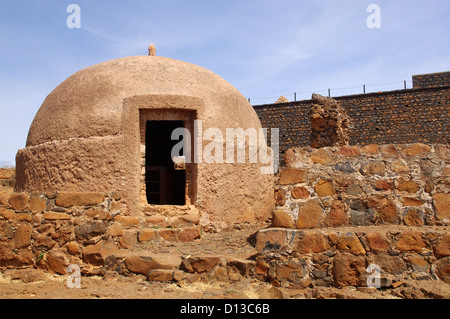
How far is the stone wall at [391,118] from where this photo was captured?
16.4 meters

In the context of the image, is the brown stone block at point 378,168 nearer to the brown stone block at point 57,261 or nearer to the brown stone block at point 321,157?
the brown stone block at point 321,157

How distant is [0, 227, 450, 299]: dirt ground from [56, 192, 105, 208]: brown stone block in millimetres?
846

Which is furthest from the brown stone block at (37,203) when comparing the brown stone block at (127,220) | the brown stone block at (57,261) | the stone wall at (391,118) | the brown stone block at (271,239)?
the stone wall at (391,118)

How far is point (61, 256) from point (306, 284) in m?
2.88

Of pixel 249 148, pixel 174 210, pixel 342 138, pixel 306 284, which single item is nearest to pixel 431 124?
pixel 342 138

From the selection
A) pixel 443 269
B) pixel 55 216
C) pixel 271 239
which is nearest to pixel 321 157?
pixel 271 239

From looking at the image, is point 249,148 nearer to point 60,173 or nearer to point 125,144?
point 125,144

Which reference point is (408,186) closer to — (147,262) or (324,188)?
(324,188)

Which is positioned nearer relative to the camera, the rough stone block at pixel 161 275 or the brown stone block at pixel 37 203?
the rough stone block at pixel 161 275

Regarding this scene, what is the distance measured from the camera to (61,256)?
507 centimetres

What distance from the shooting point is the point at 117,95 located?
6.63 m

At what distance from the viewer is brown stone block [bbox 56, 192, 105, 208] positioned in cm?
518

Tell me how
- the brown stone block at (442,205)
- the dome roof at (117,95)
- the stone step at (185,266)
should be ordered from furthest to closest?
the dome roof at (117,95)
the stone step at (185,266)
the brown stone block at (442,205)

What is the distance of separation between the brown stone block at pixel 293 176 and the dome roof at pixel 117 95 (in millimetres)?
2515
